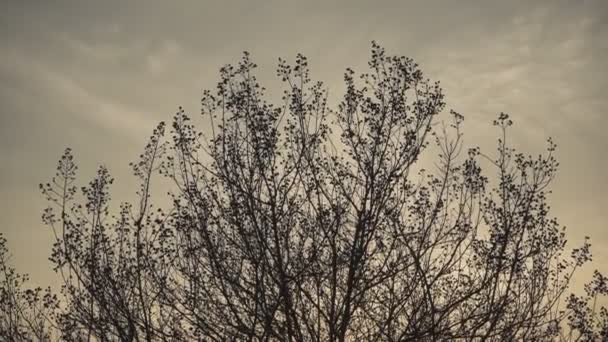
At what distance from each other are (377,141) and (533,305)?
15.1ft

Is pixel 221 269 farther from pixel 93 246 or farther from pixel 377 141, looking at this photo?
pixel 377 141

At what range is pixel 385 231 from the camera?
10094 mm

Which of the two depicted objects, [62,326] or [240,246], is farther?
[62,326]

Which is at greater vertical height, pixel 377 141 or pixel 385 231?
pixel 377 141

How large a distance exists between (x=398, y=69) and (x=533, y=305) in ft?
16.8

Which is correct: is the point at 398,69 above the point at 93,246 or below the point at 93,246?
above

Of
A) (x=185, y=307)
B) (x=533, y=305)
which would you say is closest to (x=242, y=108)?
(x=185, y=307)

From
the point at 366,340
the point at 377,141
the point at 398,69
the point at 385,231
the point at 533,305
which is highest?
the point at 398,69

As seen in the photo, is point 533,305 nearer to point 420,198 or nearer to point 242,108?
point 420,198

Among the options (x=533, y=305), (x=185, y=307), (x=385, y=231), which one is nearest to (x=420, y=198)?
(x=385, y=231)

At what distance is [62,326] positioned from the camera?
37.6 feet

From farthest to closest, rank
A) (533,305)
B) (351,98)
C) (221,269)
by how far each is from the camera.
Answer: (533,305)
(351,98)
(221,269)

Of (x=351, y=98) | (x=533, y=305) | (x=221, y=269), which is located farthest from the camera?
(x=533, y=305)

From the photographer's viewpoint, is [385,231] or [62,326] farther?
[62,326]
